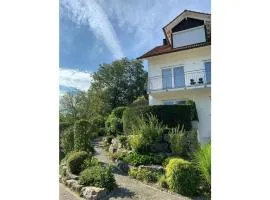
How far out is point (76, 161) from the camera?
11.6 feet

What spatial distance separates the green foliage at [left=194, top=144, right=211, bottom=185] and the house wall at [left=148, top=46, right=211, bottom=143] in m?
0.10

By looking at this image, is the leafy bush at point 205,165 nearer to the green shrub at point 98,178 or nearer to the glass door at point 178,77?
the green shrub at point 98,178

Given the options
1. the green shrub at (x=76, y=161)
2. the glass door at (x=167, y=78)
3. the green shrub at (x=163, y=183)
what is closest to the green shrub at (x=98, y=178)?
the green shrub at (x=76, y=161)

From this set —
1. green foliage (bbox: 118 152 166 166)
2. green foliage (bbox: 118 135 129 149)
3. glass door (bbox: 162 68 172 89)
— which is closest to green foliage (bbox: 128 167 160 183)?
green foliage (bbox: 118 152 166 166)

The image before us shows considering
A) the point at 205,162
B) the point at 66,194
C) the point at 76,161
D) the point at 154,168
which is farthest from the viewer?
the point at 76,161

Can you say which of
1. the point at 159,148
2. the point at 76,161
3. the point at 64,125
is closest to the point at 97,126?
the point at 64,125

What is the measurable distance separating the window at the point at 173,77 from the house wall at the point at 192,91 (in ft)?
0.25

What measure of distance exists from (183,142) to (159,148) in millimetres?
376

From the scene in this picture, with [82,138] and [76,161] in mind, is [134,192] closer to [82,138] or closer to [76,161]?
[76,161]

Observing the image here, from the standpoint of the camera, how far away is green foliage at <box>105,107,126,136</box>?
333cm

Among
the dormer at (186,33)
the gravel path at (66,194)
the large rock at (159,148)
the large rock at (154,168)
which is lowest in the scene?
the gravel path at (66,194)

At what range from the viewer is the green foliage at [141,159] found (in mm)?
3643

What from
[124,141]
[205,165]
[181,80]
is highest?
[181,80]
